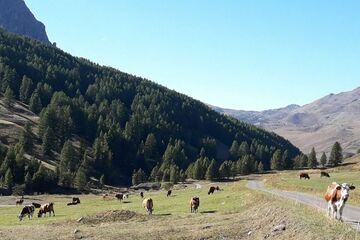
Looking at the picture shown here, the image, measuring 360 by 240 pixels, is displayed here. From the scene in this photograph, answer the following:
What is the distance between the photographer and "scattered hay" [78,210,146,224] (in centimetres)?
4366

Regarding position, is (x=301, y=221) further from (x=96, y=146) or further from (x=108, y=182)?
(x=96, y=146)

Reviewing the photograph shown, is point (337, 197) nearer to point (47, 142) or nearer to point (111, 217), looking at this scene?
point (111, 217)

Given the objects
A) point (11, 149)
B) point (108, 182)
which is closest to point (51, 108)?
point (108, 182)

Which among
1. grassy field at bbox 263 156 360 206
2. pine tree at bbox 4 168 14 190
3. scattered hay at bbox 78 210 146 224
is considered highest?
grassy field at bbox 263 156 360 206

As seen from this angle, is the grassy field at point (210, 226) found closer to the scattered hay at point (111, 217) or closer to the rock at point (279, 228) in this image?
the scattered hay at point (111, 217)

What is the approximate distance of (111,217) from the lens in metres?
44.4

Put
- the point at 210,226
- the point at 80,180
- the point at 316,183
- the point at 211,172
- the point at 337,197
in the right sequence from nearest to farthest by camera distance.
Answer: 1. the point at 337,197
2. the point at 210,226
3. the point at 316,183
4. the point at 80,180
5. the point at 211,172

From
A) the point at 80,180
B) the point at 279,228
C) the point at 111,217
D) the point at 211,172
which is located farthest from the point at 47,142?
the point at 279,228

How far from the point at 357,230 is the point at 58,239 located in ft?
71.6

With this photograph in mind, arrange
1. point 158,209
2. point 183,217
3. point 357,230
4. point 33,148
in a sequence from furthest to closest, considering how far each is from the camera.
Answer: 1. point 33,148
2. point 158,209
3. point 183,217
4. point 357,230

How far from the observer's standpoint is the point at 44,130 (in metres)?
186

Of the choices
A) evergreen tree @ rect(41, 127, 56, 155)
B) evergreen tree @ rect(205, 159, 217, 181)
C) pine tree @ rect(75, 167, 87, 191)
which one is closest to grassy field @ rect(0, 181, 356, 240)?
pine tree @ rect(75, 167, 87, 191)

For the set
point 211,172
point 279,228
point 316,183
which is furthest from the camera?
point 211,172

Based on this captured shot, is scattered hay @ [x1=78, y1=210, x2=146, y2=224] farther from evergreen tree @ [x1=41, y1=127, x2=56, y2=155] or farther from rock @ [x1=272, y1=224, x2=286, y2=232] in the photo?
evergreen tree @ [x1=41, y1=127, x2=56, y2=155]
